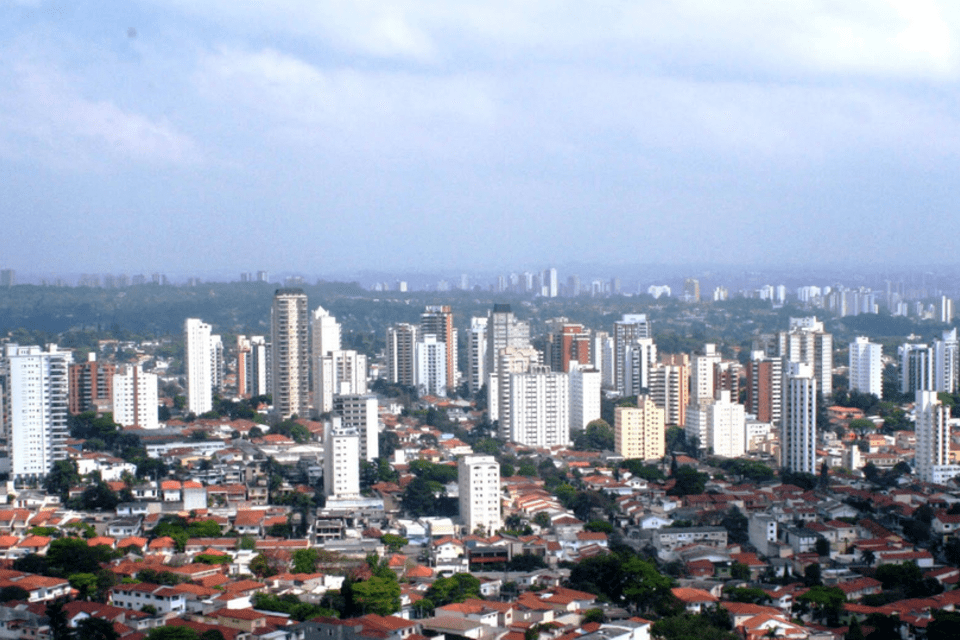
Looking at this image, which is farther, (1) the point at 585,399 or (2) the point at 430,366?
(2) the point at 430,366

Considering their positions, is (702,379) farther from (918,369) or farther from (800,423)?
(918,369)

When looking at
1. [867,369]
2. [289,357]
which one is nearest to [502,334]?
[289,357]

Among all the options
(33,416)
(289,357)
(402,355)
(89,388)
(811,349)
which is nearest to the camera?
(33,416)

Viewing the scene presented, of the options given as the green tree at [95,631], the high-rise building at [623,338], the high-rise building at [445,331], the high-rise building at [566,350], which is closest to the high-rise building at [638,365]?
the high-rise building at [623,338]

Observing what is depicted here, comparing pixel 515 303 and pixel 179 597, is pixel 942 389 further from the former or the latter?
pixel 515 303

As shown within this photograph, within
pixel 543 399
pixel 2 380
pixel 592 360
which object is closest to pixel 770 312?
pixel 592 360

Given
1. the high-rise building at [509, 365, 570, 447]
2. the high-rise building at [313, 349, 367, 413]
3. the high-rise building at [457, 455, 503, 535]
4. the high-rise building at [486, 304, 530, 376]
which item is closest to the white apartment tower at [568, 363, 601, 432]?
the high-rise building at [509, 365, 570, 447]

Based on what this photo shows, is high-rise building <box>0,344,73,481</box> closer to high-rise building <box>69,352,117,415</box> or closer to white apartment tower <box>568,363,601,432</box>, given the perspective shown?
high-rise building <box>69,352,117,415</box>
